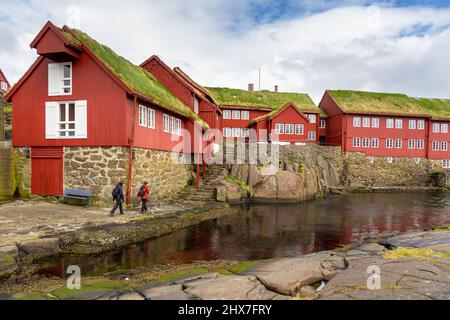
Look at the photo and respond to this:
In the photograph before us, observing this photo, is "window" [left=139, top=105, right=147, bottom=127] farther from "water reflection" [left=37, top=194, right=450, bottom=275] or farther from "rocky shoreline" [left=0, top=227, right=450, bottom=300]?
"rocky shoreline" [left=0, top=227, right=450, bottom=300]

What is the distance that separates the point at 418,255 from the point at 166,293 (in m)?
7.25

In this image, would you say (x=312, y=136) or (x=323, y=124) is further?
(x=323, y=124)

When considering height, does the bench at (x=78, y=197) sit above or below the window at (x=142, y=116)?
below

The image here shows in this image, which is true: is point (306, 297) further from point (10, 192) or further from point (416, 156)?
point (416, 156)

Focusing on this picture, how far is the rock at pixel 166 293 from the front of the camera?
6094 mm

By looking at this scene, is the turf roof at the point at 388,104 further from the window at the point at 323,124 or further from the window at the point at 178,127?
the window at the point at 178,127

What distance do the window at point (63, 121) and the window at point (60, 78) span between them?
26.8 inches

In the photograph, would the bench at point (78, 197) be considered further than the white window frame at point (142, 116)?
No

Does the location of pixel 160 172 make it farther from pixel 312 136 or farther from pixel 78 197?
pixel 312 136

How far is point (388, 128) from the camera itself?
43875 mm

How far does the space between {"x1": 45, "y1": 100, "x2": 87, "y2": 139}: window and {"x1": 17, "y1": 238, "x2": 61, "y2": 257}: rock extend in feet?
26.9

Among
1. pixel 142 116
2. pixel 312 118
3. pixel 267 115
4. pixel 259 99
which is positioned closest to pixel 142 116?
pixel 142 116

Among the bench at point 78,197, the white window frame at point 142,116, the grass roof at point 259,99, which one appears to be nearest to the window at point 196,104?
the white window frame at point 142,116
